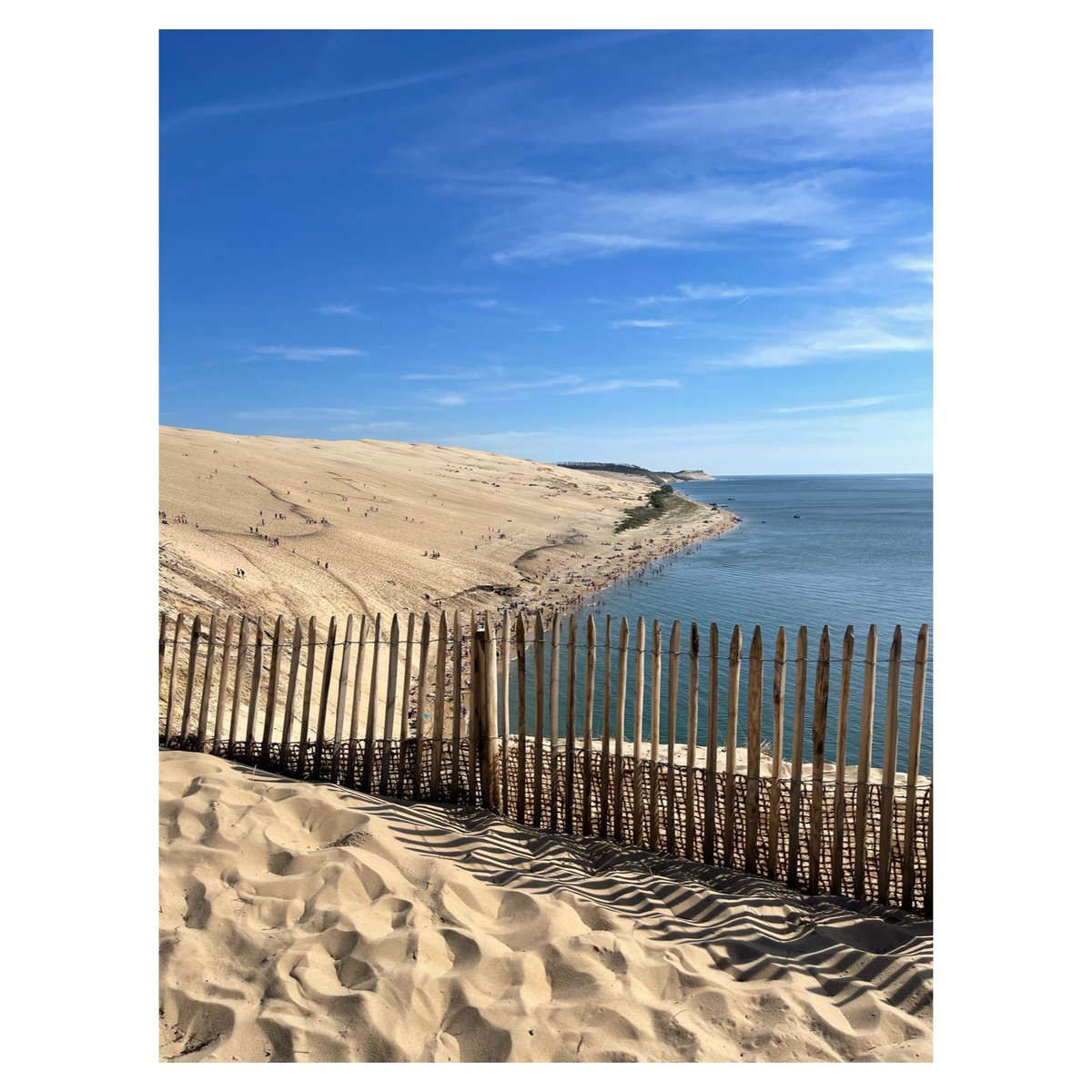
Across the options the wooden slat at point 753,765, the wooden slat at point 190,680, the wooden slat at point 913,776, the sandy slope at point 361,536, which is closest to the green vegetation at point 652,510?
the sandy slope at point 361,536

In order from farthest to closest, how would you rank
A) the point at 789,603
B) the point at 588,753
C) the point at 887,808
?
the point at 789,603, the point at 588,753, the point at 887,808

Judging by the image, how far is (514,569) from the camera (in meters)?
22.7

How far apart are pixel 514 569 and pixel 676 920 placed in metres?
18.7

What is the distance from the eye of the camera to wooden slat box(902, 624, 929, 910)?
14.9 ft

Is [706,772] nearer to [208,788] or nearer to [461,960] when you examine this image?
[461,960]

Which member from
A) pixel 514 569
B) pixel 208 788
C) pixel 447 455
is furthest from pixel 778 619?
pixel 447 455

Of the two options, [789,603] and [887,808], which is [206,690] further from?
[789,603]

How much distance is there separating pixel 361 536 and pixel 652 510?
30345 mm

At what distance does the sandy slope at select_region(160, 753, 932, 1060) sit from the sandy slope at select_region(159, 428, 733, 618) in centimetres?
702

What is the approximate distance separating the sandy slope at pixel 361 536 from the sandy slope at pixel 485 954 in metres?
7.02

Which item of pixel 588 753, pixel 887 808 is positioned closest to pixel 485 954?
pixel 588 753

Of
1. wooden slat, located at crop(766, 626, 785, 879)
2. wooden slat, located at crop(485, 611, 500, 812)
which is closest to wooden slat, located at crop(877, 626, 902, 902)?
wooden slat, located at crop(766, 626, 785, 879)

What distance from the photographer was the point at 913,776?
4.54m

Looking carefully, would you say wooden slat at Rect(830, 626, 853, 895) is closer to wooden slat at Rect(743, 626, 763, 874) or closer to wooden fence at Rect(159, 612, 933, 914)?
wooden fence at Rect(159, 612, 933, 914)
